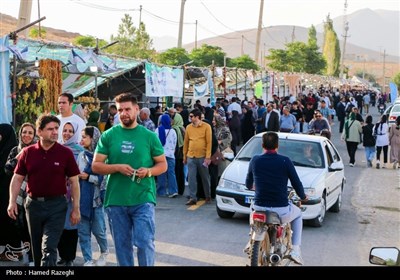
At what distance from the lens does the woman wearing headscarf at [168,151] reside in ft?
44.9

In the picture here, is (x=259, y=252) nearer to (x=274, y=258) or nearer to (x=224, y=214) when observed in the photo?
→ (x=274, y=258)

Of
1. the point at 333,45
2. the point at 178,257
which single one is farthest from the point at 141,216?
the point at 333,45

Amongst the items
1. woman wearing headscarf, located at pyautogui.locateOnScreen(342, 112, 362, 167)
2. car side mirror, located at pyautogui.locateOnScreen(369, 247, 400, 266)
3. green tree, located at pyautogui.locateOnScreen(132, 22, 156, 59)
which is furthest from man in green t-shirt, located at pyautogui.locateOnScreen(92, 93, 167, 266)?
green tree, located at pyautogui.locateOnScreen(132, 22, 156, 59)

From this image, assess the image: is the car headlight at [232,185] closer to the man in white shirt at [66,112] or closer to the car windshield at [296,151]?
the car windshield at [296,151]

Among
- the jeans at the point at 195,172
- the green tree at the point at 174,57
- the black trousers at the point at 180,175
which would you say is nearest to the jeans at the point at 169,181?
the black trousers at the point at 180,175

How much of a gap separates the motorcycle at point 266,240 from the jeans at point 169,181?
6115 mm

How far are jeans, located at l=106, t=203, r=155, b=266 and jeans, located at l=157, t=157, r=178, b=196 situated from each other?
7224 millimetres

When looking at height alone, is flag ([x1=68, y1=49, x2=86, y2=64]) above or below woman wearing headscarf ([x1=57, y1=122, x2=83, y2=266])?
above

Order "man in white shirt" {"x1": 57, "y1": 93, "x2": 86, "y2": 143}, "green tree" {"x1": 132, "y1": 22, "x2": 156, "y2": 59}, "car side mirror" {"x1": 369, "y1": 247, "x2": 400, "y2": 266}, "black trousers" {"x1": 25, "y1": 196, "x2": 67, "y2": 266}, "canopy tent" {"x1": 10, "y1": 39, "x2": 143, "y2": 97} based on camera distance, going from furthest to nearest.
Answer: "green tree" {"x1": 132, "y1": 22, "x2": 156, "y2": 59}
"canopy tent" {"x1": 10, "y1": 39, "x2": 143, "y2": 97}
"man in white shirt" {"x1": 57, "y1": 93, "x2": 86, "y2": 143}
"black trousers" {"x1": 25, "y1": 196, "x2": 67, "y2": 266}
"car side mirror" {"x1": 369, "y1": 247, "x2": 400, "y2": 266}

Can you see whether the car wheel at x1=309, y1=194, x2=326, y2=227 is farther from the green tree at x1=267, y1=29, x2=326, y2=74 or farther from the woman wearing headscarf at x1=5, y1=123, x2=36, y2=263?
the green tree at x1=267, y1=29, x2=326, y2=74

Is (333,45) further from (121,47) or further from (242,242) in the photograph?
(242,242)

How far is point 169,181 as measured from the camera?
13781mm

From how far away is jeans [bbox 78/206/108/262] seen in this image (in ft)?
26.4

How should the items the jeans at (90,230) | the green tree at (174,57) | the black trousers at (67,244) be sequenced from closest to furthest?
the black trousers at (67,244), the jeans at (90,230), the green tree at (174,57)
